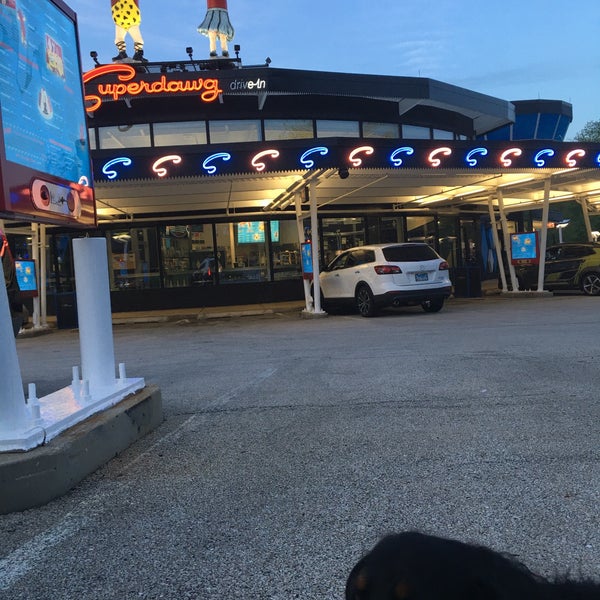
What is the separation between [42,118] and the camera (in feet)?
13.3

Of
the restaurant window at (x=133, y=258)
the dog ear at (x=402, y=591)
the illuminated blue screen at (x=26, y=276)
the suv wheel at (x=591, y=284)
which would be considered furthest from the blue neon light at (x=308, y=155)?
the dog ear at (x=402, y=591)

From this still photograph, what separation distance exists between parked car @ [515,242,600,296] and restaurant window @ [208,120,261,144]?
31.7 ft

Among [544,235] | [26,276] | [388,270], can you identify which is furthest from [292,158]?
[544,235]

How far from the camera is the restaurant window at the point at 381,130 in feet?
61.1

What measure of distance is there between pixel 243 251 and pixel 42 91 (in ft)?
47.7

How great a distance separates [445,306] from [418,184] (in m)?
3.47

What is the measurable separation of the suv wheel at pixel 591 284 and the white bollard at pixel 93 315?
14632mm

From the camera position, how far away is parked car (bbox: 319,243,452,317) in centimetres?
1267

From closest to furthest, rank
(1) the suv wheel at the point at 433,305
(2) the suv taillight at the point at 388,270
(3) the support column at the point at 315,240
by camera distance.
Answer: (2) the suv taillight at the point at 388,270
(3) the support column at the point at 315,240
(1) the suv wheel at the point at 433,305

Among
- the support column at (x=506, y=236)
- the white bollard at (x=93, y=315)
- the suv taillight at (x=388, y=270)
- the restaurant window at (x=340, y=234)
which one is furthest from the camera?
the restaurant window at (x=340, y=234)

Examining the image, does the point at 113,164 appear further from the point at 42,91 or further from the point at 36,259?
the point at 42,91

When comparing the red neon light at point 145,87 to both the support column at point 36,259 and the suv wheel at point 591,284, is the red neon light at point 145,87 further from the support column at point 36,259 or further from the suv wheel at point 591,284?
the suv wheel at point 591,284

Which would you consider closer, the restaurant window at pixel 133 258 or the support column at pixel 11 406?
the support column at pixel 11 406

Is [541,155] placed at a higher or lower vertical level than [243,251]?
higher
